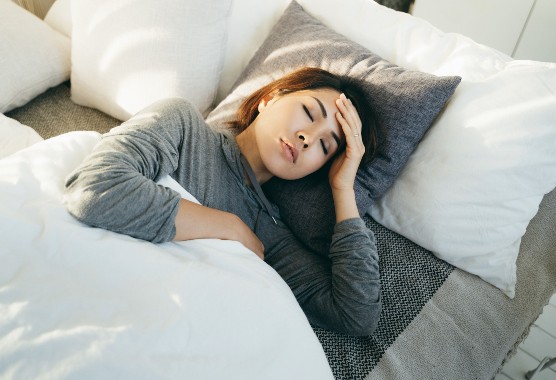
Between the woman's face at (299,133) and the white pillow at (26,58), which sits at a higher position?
the woman's face at (299,133)

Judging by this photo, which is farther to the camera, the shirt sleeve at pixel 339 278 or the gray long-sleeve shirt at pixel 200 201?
the shirt sleeve at pixel 339 278

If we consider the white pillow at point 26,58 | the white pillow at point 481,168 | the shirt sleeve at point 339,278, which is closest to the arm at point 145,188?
the shirt sleeve at point 339,278

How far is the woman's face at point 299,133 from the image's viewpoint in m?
1.05

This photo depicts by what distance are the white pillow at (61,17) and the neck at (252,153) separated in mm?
881

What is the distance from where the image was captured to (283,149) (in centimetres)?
105

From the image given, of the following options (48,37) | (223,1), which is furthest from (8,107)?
(223,1)

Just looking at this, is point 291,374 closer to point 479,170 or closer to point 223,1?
point 479,170

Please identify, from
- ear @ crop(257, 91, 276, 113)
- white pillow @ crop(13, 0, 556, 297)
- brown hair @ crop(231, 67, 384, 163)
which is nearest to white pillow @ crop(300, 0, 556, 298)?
white pillow @ crop(13, 0, 556, 297)

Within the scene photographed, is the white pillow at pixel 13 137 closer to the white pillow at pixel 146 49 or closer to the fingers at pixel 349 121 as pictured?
the white pillow at pixel 146 49

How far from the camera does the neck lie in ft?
3.76

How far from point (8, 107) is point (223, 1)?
27.9 inches

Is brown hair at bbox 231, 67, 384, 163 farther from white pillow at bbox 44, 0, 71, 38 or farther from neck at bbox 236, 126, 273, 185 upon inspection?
white pillow at bbox 44, 0, 71, 38

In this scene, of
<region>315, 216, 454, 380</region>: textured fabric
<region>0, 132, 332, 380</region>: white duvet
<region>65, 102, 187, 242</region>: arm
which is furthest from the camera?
<region>315, 216, 454, 380</region>: textured fabric

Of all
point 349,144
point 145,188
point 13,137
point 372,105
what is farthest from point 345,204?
point 13,137
